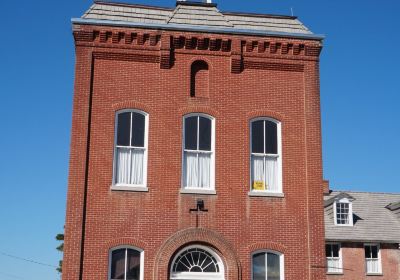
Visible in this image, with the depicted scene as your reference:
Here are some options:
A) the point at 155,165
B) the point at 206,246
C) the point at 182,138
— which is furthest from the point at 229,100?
the point at 206,246

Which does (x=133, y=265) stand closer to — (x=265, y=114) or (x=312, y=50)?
(x=265, y=114)

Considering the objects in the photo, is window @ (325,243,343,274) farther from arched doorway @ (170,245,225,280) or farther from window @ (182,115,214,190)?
window @ (182,115,214,190)

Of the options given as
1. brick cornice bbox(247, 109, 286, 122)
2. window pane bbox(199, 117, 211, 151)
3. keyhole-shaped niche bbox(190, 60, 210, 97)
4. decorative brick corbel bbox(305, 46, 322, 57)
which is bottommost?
window pane bbox(199, 117, 211, 151)

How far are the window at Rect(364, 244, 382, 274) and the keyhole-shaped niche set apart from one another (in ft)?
74.0

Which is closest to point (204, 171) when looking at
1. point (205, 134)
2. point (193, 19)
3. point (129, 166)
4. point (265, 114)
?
point (205, 134)

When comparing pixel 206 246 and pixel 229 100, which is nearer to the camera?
pixel 206 246

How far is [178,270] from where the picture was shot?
1769cm

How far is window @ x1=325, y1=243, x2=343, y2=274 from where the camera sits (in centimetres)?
3678

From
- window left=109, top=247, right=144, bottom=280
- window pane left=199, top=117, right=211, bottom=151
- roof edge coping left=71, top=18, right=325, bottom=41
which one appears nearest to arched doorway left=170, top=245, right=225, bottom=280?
window left=109, top=247, right=144, bottom=280

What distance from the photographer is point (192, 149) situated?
1870cm

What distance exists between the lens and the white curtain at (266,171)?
18.8 m

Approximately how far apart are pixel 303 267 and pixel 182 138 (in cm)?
520

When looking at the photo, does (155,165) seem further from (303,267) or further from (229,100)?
(303,267)

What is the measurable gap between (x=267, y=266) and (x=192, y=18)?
8.10m
